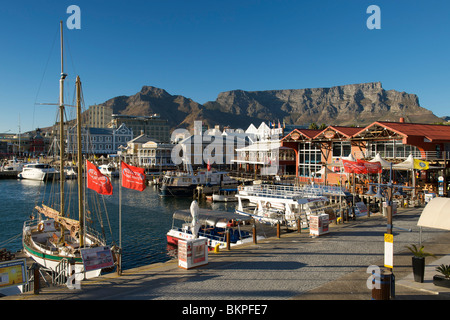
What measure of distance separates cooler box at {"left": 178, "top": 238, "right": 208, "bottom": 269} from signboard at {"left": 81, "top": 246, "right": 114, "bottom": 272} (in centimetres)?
303

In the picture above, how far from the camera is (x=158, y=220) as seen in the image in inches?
1497

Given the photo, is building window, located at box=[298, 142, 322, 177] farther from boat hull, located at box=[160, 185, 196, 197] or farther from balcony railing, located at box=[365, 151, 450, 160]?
boat hull, located at box=[160, 185, 196, 197]

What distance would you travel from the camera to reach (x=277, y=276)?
40.0 feet

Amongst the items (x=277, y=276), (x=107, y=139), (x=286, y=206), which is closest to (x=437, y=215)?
(x=277, y=276)

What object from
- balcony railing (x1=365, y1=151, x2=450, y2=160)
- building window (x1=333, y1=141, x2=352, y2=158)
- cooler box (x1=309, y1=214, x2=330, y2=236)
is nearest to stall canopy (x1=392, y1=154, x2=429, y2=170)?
balcony railing (x1=365, y1=151, x2=450, y2=160)

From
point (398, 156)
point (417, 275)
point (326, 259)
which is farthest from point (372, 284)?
point (398, 156)

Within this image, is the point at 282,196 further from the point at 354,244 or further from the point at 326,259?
the point at 326,259

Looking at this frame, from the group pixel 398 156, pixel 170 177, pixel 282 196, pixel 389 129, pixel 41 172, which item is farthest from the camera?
pixel 41 172

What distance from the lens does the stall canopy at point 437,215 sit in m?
11.0

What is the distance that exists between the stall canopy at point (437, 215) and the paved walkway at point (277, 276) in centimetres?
203

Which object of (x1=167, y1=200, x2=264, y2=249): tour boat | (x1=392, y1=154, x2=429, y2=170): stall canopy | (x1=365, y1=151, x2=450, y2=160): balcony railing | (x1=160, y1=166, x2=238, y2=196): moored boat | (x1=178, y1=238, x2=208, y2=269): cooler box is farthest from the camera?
(x1=160, y1=166, x2=238, y2=196): moored boat

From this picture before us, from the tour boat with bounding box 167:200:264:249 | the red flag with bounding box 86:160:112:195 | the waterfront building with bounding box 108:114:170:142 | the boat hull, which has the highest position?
the waterfront building with bounding box 108:114:170:142

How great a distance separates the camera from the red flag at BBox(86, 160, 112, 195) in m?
16.4

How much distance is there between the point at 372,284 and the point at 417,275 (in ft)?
8.85
